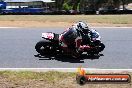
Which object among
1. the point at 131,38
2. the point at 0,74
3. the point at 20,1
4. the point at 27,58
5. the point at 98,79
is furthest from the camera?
the point at 20,1

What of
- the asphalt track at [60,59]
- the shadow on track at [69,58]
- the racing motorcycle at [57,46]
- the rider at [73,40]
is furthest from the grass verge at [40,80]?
the racing motorcycle at [57,46]

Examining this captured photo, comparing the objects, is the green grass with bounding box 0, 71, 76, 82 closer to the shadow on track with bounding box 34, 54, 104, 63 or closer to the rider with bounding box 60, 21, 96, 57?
the shadow on track with bounding box 34, 54, 104, 63

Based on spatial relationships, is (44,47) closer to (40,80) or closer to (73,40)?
(73,40)

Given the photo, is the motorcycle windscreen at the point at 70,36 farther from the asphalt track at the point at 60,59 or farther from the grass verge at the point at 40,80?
the grass verge at the point at 40,80

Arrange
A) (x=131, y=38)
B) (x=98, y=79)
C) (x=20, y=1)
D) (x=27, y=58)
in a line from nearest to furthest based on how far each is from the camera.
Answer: (x=98, y=79)
(x=27, y=58)
(x=131, y=38)
(x=20, y=1)

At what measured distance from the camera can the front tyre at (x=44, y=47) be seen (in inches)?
436

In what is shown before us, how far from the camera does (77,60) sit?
35.1 feet

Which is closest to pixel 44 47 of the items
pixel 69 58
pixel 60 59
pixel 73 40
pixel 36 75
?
pixel 60 59

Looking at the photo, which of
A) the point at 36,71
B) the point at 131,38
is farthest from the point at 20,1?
the point at 36,71

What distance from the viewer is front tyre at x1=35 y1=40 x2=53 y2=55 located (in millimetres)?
11070

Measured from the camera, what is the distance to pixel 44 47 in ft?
36.7

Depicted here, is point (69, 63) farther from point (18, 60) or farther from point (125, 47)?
point (125, 47)

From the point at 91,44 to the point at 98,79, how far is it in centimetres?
587

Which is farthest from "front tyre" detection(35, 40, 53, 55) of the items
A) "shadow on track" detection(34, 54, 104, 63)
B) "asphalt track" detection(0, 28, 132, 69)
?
"asphalt track" detection(0, 28, 132, 69)
